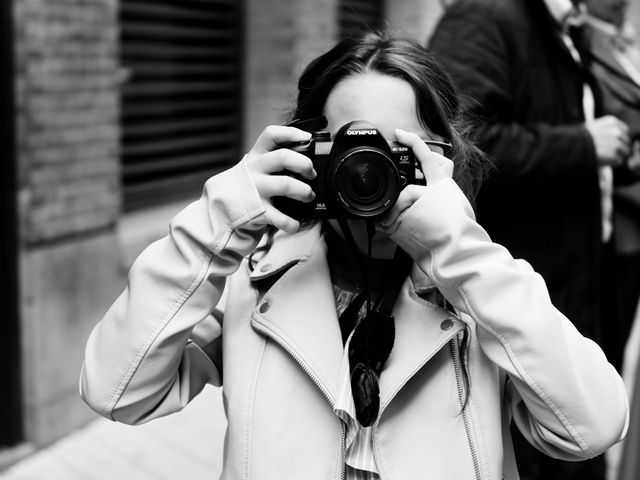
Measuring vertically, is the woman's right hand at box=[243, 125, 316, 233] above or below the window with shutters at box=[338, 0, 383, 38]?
below

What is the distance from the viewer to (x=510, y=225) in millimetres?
2523

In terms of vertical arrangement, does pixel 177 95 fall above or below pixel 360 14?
below

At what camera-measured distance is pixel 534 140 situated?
2480 millimetres

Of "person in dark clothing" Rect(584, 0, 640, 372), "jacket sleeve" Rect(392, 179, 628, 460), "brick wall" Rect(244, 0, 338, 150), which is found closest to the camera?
"jacket sleeve" Rect(392, 179, 628, 460)

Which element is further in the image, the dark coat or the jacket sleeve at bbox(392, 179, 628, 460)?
the dark coat

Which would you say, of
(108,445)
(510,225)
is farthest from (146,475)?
(510,225)

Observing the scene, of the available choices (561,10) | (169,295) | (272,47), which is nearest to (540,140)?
(561,10)

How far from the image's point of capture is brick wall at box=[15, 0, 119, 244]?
3.52 metres

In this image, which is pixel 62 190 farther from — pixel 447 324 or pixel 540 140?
pixel 447 324

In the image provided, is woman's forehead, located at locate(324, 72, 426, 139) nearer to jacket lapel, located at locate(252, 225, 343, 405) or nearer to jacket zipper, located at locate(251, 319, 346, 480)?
jacket lapel, located at locate(252, 225, 343, 405)

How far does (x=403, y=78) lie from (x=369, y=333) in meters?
0.47

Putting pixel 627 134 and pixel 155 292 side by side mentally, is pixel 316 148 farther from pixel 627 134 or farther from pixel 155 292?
pixel 627 134

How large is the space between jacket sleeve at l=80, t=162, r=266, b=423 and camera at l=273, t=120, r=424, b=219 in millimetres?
121

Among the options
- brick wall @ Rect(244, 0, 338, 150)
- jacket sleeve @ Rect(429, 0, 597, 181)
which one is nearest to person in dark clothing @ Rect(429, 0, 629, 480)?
jacket sleeve @ Rect(429, 0, 597, 181)
